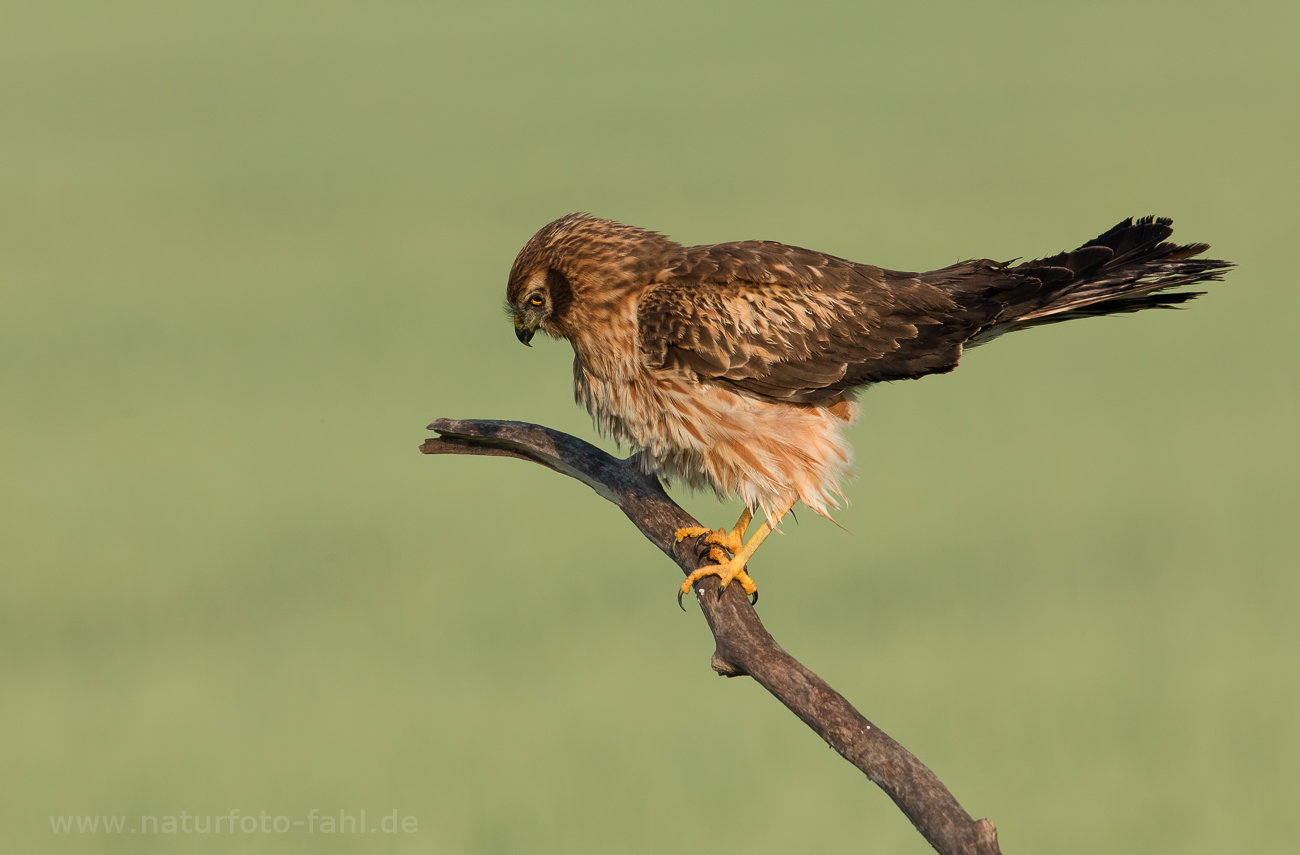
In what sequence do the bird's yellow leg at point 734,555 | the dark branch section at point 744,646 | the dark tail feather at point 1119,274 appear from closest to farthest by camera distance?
the dark branch section at point 744,646 → the dark tail feather at point 1119,274 → the bird's yellow leg at point 734,555

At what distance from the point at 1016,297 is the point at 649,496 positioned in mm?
2565

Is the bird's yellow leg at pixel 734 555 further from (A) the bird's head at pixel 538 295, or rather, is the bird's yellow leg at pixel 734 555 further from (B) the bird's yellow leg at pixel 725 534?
(A) the bird's head at pixel 538 295

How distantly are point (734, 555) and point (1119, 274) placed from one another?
276 cm

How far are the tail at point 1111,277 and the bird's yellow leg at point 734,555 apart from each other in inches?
71.6


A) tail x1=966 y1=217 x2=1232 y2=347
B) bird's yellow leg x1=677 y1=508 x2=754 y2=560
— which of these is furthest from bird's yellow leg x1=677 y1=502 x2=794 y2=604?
tail x1=966 y1=217 x2=1232 y2=347

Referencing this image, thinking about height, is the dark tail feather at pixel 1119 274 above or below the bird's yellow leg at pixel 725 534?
above

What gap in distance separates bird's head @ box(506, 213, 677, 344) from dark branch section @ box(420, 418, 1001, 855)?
0.91m

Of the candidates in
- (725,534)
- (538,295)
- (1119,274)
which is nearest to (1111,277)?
(1119,274)

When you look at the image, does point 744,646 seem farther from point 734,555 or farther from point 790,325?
point 790,325

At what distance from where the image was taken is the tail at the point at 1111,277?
6.04m

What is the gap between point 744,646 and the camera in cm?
540

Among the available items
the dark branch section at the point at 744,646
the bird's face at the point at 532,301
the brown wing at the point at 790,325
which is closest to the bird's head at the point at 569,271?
the bird's face at the point at 532,301

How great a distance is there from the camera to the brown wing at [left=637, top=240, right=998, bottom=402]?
6.11m

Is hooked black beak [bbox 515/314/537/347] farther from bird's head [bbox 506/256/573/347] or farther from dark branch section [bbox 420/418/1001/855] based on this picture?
dark branch section [bbox 420/418/1001/855]
